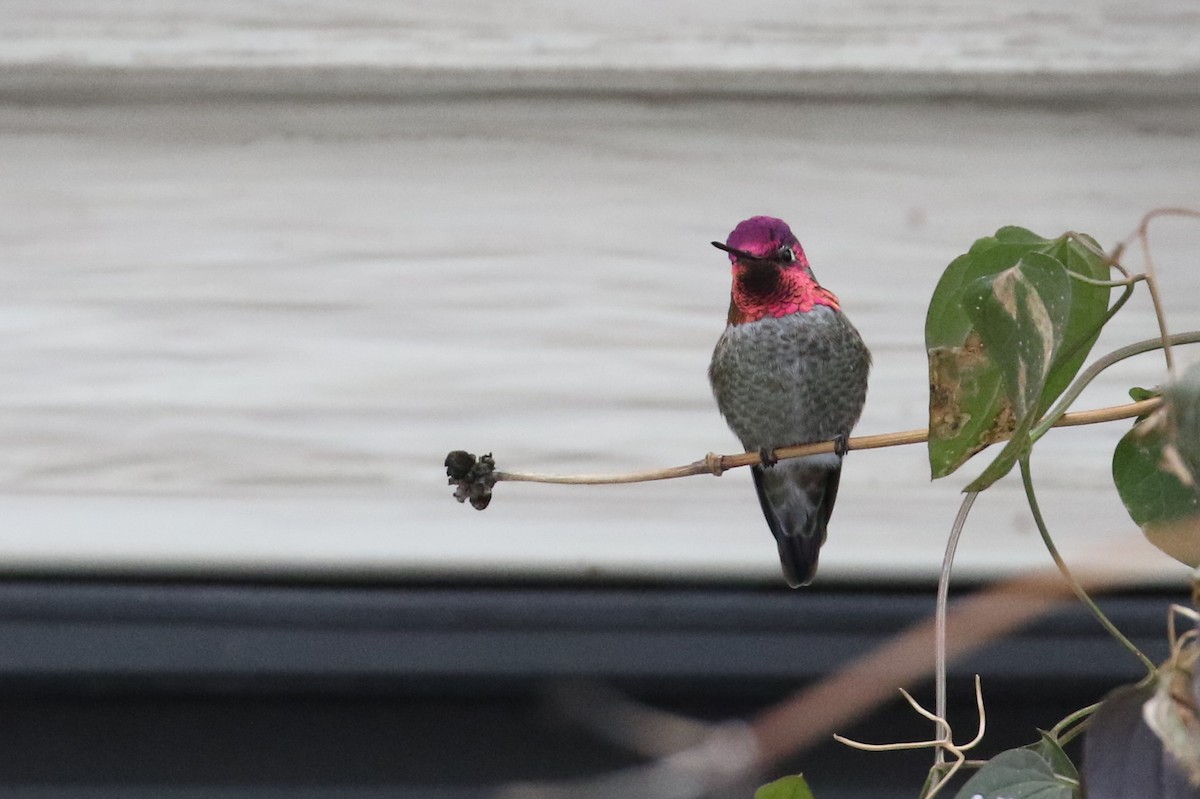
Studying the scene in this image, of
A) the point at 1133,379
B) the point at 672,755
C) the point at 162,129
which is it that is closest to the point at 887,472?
the point at 1133,379

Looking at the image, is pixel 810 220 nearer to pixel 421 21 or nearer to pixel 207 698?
pixel 421 21

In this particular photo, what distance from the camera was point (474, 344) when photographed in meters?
1.49

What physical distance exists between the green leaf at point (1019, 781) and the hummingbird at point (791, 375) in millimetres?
649

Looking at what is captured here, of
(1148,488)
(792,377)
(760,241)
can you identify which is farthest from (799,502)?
(1148,488)

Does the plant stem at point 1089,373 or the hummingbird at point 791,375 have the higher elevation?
the hummingbird at point 791,375

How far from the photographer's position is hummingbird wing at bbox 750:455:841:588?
3.75 feet

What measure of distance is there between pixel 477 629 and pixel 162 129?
72 cm

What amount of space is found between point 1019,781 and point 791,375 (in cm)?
78

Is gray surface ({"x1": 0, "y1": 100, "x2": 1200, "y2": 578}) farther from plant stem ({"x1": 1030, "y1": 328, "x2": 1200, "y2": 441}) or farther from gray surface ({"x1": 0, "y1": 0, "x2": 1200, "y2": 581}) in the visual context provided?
plant stem ({"x1": 1030, "y1": 328, "x2": 1200, "y2": 441})

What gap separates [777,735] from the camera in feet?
0.83

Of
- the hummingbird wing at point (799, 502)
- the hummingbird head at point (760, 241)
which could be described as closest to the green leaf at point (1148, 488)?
the hummingbird head at point (760, 241)

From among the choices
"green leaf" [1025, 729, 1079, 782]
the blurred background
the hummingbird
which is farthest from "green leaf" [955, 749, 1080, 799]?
the blurred background

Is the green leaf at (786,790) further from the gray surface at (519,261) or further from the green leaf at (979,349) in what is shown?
the gray surface at (519,261)

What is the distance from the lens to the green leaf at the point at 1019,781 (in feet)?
1.71
